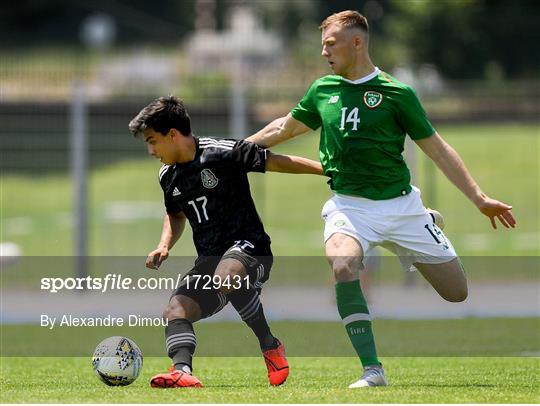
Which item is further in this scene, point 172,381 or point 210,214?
point 210,214

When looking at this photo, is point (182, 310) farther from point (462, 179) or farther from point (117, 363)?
point (462, 179)

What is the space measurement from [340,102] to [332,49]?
352 millimetres

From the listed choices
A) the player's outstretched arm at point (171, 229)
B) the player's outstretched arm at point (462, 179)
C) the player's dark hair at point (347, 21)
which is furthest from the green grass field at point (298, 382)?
the player's dark hair at point (347, 21)

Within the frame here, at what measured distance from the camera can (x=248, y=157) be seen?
8.88 meters

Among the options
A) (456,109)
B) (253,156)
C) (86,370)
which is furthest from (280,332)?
(456,109)

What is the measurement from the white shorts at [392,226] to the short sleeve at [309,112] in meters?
0.59

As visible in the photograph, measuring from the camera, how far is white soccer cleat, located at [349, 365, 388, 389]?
823 centimetres

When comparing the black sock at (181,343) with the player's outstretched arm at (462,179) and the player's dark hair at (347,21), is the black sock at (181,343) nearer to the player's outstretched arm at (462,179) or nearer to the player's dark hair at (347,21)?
the player's outstretched arm at (462,179)

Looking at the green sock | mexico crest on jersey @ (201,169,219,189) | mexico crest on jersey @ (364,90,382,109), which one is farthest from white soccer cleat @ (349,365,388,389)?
mexico crest on jersey @ (364,90,382,109)

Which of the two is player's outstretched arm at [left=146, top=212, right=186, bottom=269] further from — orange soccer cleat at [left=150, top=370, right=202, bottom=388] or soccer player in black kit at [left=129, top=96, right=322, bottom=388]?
orange soccer cleat at [left=150, top=370, right=202, bottom=388]

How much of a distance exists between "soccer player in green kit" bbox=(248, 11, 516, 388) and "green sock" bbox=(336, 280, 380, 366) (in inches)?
11.6

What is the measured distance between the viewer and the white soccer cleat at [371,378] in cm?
823

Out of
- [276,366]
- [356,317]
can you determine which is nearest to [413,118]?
[356,317]

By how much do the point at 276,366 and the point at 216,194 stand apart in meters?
1.19
